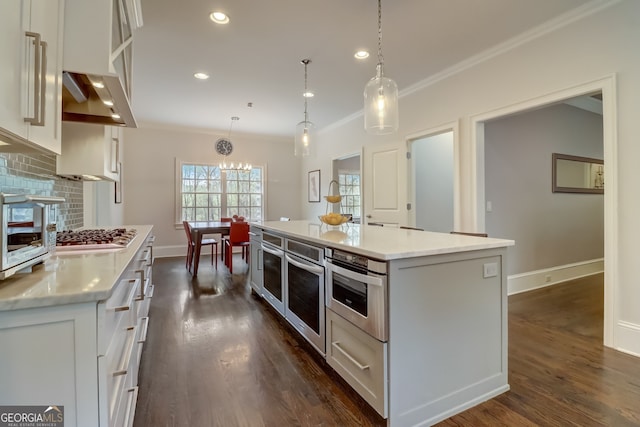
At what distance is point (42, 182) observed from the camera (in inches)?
78.3

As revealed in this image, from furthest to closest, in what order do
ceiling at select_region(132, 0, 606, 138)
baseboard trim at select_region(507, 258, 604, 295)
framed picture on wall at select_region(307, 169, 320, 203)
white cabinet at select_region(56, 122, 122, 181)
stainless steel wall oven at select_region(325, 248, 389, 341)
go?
framed picture on wall at select_region(307, 169, 320, 203)
baseboard trim at select_region(507, 258, 604, 295)
ceiling at select_region(132, 0, 606, 138)
white cabinet at select_region(56, 122, 122, 181)
stainless steel wall oven at select_region(325, 248, 389, 341)

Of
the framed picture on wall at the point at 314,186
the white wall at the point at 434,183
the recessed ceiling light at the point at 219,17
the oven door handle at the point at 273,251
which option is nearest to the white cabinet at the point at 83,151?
the recessed ceiling light at the point at 219,17

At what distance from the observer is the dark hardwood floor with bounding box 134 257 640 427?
1599 millimetres

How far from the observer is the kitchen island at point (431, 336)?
4.79 ft

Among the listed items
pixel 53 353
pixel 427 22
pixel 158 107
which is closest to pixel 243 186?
pixel 158 107

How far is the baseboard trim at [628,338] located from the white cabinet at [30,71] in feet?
12.2

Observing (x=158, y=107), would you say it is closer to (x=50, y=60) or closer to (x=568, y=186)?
(x=50, y=60)

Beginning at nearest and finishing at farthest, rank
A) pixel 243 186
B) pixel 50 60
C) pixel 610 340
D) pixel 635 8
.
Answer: pixel 50 60, pixel 635 8, pixel 610 340, pixel 243 186

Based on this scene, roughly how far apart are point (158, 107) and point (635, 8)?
5.71 metres

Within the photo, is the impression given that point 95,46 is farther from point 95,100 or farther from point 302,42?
point 302,42

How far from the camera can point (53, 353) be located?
860 millimetres

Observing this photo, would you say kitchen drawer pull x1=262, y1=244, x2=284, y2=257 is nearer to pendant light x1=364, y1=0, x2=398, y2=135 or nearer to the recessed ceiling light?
pendant light x1=364, y1=0, x2=398, y2=135

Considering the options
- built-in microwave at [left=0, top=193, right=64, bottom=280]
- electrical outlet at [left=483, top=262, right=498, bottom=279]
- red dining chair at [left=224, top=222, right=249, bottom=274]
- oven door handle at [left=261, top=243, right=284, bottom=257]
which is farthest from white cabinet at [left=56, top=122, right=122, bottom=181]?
electrical outlet at [left=483, top=262, right=498, bottom=279]

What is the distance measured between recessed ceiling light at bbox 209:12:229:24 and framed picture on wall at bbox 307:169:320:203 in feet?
13.9
